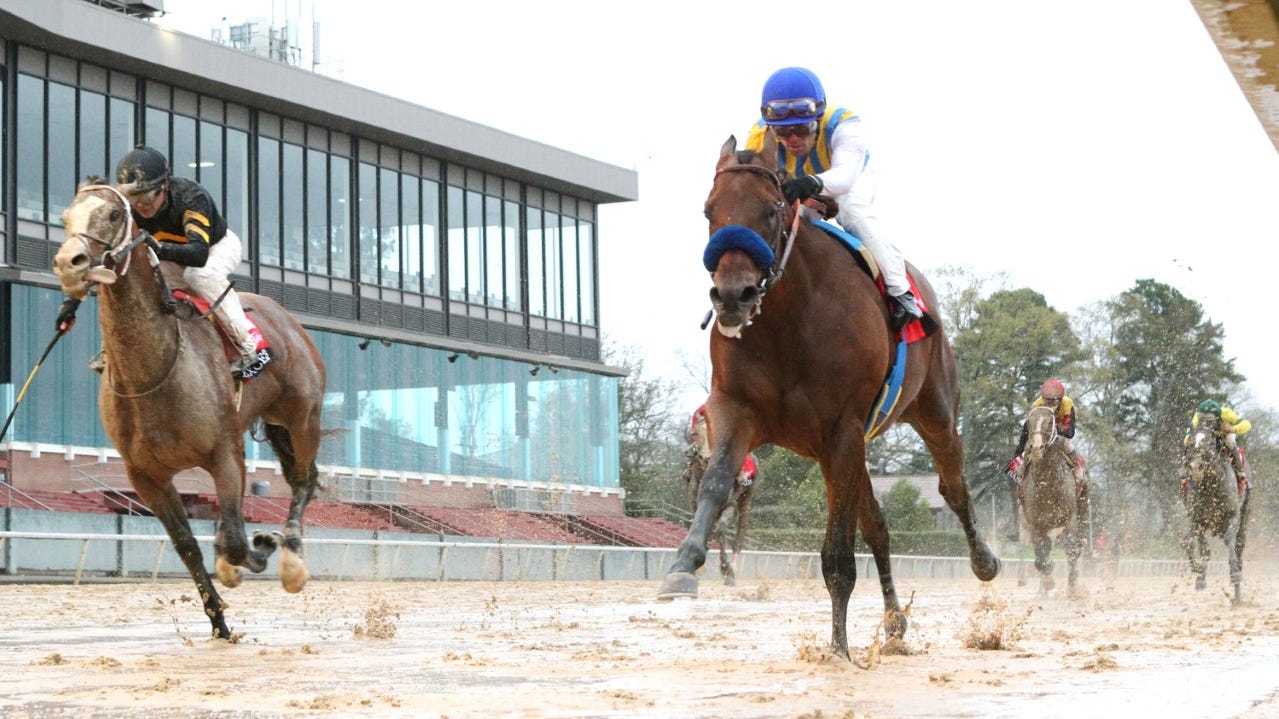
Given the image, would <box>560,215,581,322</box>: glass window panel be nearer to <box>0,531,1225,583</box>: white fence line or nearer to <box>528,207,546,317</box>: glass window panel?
<box>528,207,546,317</box>: glass window panel

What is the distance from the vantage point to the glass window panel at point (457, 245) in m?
50.3

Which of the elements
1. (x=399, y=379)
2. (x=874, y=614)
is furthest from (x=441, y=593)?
(x=399, y=379)

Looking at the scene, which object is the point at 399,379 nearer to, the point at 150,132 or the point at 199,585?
the point at 150,132

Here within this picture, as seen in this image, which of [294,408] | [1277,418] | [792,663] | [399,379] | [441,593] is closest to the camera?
[792,663]

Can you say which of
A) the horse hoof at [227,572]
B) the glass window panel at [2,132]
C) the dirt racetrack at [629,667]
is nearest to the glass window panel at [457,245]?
the glass window panel at [2,132]

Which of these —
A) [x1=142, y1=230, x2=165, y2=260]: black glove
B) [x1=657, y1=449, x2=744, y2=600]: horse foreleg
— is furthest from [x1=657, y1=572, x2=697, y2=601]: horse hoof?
[x1=142, y1=230, x2=165, y2=260]: black glove

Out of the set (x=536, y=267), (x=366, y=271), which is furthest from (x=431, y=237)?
(x=536, y=267)

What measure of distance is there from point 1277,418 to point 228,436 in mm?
76921

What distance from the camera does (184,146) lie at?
41406 millimetres

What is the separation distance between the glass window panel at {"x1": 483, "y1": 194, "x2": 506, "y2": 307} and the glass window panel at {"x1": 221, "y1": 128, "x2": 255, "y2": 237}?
1008 centimetres

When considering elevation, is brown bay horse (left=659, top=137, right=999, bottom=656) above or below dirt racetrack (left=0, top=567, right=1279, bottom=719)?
above

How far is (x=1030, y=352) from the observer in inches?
2842

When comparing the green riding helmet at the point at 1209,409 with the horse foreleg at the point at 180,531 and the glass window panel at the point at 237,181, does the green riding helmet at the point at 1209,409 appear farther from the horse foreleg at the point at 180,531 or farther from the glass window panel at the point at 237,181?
the glass window panel at the point at 237,181

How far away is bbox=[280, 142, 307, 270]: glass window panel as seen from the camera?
4428 cm
